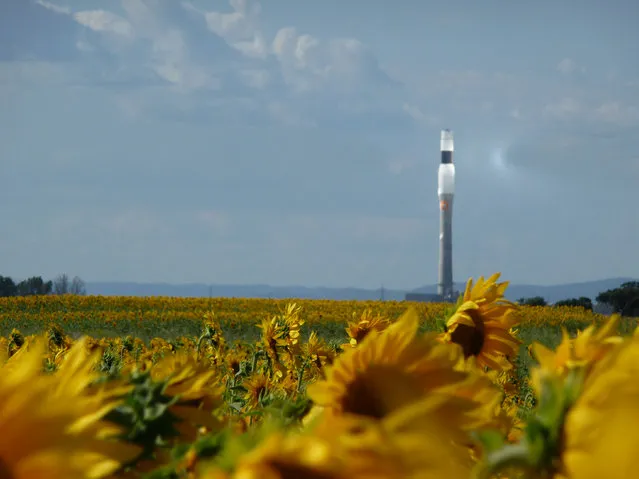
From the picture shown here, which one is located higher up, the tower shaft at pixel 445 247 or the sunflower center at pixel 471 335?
the tower shaft at pixel 445 247

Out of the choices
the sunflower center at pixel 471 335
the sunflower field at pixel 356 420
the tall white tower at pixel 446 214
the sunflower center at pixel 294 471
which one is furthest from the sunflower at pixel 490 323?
the tall white tower at pixel 446 214

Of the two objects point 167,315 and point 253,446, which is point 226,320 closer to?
point 167,315

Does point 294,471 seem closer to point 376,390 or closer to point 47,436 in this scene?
point 47,436

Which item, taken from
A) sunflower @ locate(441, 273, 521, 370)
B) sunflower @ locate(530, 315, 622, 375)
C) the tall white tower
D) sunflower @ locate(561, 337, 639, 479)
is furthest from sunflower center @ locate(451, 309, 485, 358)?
the tall white tower

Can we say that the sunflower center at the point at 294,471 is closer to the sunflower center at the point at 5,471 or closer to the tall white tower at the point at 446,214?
the sunflower center at the point at 5,471

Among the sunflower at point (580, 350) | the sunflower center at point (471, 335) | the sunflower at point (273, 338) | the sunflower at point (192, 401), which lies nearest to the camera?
the sunflower at point (580, 350)

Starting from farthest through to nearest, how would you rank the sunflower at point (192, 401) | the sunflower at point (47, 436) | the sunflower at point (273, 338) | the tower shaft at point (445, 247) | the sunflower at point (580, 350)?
1. the tower shaft at point (445, 247)
2. the sunflower at point (273, 338)
3. the sunflower at point (192, 401)
4. the sunflower at point (580, 350)
5. the sunflower at point (47, 436)
